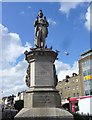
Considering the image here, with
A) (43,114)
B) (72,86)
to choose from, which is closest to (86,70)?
Answer: (72,86)

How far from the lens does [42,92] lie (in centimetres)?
1589

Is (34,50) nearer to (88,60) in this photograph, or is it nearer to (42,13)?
(42,13)

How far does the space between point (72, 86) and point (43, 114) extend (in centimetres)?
6326

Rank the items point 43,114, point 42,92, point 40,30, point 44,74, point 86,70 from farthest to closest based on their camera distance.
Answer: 1. point 86,70
2. point 40,30
3. point 44,74
4. point 42,92
5. point 43,114

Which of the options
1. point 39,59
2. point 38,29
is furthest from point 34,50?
point 38,29

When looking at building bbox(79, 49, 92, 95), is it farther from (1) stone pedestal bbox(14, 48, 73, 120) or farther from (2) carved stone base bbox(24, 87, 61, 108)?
(2) carved stone base bbox(24, 87, 61, 108)

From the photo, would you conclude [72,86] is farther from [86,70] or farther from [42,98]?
[42,98]

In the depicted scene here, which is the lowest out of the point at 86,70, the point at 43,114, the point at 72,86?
the point at 43,114

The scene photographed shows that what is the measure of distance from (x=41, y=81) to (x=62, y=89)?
69.8 metres

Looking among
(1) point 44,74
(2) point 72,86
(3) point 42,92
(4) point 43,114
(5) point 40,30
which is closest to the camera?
(4) point 43,114

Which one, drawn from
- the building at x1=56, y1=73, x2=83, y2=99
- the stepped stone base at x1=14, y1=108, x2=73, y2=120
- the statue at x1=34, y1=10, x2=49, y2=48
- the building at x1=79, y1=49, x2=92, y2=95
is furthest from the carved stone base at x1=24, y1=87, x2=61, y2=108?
the building at x1=56, y1=73, x2=83, y2=99

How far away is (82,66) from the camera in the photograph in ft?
223

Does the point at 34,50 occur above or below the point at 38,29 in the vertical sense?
below

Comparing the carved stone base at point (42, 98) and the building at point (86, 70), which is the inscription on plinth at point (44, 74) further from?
the building at point (86, 70)
